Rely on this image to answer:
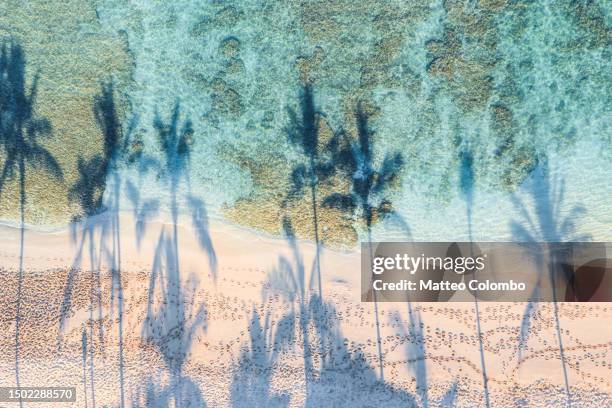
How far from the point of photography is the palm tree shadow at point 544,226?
10.8 metres

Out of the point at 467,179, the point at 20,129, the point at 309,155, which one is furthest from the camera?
the point at 20,129

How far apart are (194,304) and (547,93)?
34.8 feet

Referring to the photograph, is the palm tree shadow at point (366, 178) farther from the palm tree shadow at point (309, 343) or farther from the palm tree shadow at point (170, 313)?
the palm tree shadow at point (170, 313)

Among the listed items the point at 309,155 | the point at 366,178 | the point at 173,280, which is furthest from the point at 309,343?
the point at 309,155

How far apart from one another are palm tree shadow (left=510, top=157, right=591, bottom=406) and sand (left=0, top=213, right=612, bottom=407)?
0.74 ft

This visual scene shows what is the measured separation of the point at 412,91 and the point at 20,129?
34.0 feet

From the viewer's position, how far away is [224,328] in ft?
36.3

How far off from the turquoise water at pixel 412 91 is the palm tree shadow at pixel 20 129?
2224mm

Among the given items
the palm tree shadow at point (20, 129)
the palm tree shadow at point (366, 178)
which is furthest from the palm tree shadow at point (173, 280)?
the palm tree shadow at point (366, 178)

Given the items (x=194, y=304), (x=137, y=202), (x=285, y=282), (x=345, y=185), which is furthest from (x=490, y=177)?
(x=137, y=202)

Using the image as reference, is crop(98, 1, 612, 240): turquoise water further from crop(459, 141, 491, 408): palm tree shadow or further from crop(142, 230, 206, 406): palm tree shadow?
crop(142, 230, 206, 406): palm tree shadow

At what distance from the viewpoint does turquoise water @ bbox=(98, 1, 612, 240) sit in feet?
35.6

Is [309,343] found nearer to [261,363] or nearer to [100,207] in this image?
[261,363]

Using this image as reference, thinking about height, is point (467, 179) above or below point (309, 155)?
below
